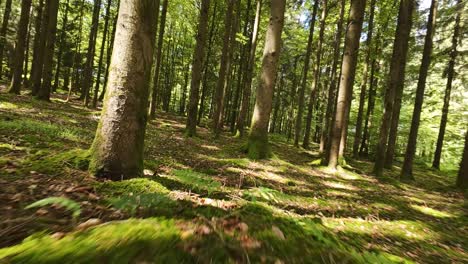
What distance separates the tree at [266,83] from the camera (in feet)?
31.4

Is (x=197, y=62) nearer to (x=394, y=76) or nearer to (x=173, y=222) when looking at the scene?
(x=394, y=76)

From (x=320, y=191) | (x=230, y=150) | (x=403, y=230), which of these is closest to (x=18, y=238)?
(x=403, y=230)

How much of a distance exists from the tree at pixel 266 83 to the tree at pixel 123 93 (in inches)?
245

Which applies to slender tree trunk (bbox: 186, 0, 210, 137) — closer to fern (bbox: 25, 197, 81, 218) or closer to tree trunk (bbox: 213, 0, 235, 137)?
tree trunk (bbox: 213, 0, 235, 137)

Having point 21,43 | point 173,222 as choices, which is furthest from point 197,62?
point 173,222

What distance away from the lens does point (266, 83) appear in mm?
9750

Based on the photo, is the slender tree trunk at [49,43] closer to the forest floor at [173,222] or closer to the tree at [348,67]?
the forest floor at [173,222]

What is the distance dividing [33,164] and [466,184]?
15070 millimetres

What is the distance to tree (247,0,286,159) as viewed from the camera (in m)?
9.57

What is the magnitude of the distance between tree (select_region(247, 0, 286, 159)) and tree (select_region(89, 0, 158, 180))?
6.23m

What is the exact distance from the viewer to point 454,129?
990 inches

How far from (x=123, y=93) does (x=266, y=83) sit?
680 cm

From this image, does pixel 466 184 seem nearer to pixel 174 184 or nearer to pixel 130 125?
pixel 174 184

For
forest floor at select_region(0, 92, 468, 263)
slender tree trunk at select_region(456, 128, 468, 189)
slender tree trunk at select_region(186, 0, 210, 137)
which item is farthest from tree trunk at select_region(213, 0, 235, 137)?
slender tree trunk at select_region(456, 128, 468, 189)
